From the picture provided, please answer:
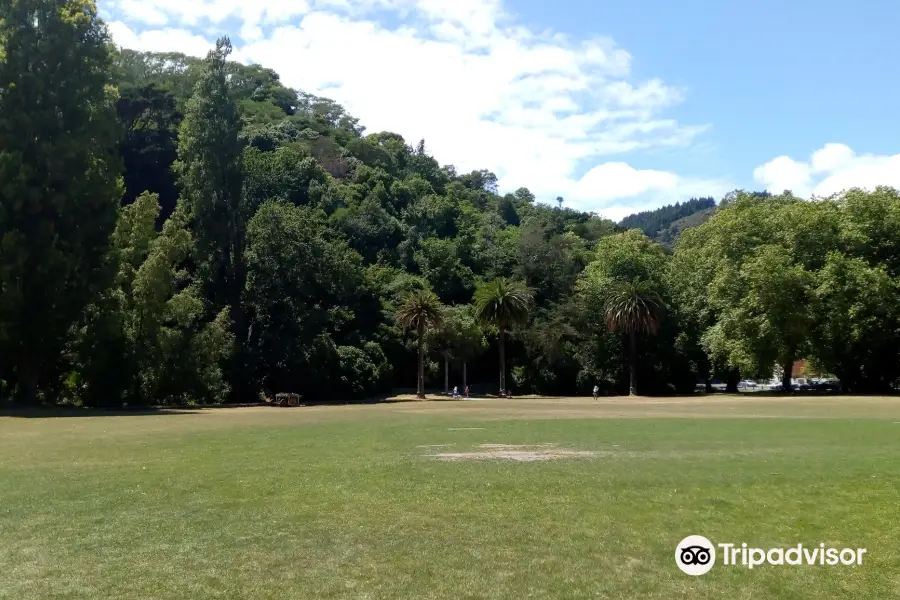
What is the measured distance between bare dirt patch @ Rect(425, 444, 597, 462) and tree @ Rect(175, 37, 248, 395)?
42770 millimetres

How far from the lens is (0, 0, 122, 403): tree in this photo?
129 feet

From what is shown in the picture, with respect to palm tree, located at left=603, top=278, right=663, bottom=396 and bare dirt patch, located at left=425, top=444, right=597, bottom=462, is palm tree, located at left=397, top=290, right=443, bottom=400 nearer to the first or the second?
palm tree, located at left=603, top=278, right=663, bottom=396

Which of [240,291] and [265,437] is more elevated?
[240,291]

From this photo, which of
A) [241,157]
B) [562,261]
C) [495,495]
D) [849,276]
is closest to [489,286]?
[562,261]

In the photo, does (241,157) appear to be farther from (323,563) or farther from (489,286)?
(323,563)

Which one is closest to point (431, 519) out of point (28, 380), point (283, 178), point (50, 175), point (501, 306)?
point (50, 175)

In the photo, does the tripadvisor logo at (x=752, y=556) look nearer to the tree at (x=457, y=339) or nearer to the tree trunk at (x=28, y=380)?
the tree trunk at (x=28, y=380)

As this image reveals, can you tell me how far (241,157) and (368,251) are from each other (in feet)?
79.8

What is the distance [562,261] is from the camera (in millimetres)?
81750

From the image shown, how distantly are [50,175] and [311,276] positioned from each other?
85.0ft

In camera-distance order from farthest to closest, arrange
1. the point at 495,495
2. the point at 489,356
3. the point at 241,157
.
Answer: the point at 489,356
the point at 241,157
the point at 495,495

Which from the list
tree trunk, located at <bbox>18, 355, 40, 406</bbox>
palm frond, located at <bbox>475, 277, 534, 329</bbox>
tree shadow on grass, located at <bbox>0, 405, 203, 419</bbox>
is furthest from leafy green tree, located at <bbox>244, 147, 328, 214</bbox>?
tree shadow on grass, located at <bbox>0, 405, 203, 419</bbox>

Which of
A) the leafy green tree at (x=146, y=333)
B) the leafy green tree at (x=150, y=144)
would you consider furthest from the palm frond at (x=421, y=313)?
the leafy green tree at (x=150, y=144)

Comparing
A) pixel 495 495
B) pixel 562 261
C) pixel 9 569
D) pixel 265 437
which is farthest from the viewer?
pixel 562 261
